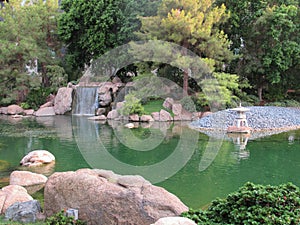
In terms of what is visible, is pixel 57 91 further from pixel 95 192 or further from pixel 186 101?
pixel 95 192

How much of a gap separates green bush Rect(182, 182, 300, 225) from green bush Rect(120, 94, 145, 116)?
12212 mm

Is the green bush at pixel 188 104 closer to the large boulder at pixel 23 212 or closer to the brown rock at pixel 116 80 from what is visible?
the brown rock at pixel 116 80

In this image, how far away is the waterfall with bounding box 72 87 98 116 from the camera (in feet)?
62.8

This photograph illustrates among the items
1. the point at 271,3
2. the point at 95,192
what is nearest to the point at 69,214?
the point at 95,192

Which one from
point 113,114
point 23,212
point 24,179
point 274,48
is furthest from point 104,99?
point 23,212

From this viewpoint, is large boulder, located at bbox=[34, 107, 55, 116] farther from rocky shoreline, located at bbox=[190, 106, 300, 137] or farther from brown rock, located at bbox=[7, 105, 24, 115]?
rocky shoreline, located at bbox=[190, 106, 300, 137]

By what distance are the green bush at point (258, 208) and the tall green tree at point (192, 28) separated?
40.6 feet

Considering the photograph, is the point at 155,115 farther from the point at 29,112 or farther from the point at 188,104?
the point at 29,112

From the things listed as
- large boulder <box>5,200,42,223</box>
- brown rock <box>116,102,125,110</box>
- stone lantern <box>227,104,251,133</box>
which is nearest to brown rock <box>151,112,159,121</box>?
brown rock <box>116,102,125,110</box>

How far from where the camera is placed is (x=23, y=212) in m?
4.33

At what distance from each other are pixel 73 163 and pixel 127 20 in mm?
12528

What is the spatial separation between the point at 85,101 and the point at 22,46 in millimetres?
4542

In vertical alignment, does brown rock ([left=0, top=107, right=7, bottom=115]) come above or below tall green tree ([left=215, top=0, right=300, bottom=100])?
below

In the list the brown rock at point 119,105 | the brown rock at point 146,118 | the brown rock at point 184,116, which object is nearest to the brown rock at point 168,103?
the brown rock at point 184,116
